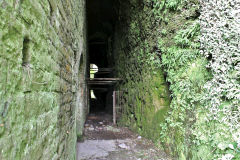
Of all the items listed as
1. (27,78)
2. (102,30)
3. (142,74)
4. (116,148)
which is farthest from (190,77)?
(102,30)

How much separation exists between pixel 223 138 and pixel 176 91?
4.33 feet

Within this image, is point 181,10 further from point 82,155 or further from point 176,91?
point 82,155

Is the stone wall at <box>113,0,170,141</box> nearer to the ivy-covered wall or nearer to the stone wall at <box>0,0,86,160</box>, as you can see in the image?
the ivy-covered wall

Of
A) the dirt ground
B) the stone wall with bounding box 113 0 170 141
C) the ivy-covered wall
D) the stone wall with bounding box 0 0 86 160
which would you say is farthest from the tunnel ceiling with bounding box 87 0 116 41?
the stone wall with bounding box 0 0 86 160

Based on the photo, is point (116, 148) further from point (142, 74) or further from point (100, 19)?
point (100, 19)

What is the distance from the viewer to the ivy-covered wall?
8.61ft

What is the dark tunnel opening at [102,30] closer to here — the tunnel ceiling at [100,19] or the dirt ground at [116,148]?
the tunnel ceiling at [100,19]

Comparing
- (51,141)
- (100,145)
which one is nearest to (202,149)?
(51,141)

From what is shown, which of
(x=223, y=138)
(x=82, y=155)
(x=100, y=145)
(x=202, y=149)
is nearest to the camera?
(x=223, y=138)

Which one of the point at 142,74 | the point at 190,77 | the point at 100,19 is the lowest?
the point at 190,77

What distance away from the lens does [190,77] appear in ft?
10.9

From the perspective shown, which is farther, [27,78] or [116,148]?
[116,148]

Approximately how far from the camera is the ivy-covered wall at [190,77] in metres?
2.62

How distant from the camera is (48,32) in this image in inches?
53.4
